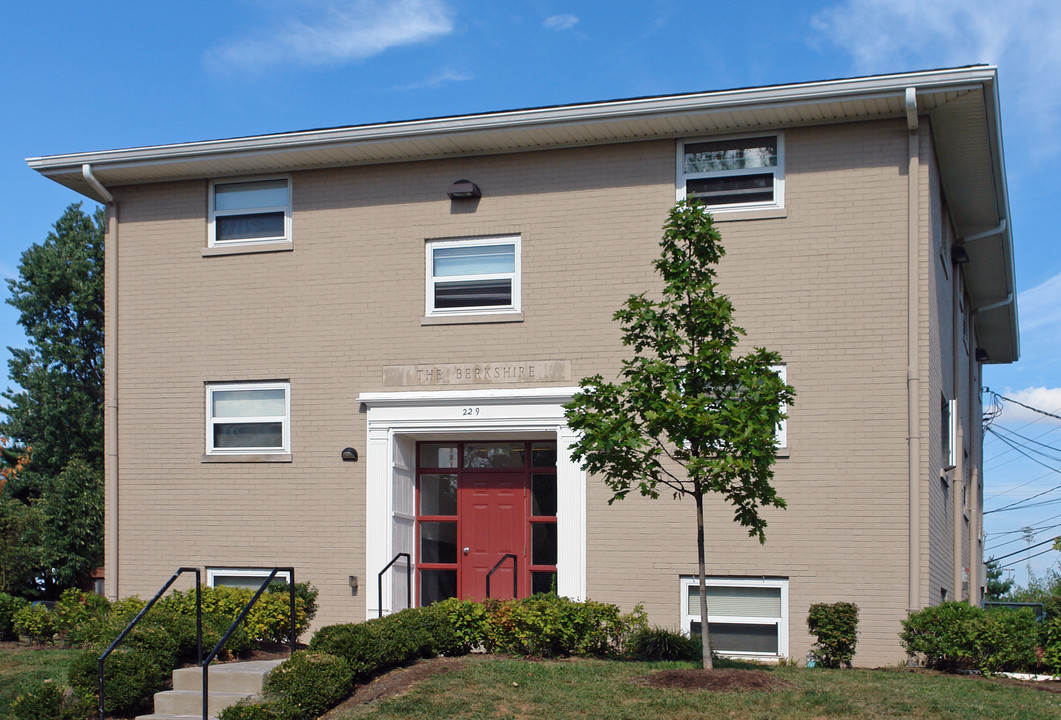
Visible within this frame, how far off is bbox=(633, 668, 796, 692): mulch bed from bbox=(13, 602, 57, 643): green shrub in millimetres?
8455

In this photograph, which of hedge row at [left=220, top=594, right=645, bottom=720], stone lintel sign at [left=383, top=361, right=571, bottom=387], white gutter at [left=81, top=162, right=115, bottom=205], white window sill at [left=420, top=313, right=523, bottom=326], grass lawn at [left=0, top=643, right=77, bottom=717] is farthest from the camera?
white gutter at [left=81, top=162, right=115, bottom=205]

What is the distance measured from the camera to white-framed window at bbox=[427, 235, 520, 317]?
14.2 m

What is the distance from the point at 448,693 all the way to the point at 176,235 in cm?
866

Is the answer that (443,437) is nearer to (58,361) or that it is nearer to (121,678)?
(121,678)

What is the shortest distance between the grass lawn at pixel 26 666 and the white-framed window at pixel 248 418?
130 inches

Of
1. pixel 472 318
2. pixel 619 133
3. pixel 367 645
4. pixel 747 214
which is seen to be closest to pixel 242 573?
pixel 472 318

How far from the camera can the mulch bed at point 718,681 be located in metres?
9.57

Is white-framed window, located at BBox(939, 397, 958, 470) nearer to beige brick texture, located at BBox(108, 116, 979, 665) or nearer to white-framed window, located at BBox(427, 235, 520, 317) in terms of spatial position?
beige brick texture, located at BBox(108, 116, 979, 665)

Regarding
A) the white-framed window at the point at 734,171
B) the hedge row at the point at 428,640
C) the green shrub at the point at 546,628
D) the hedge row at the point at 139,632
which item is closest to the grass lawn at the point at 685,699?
the hedge row at the point at 428,640

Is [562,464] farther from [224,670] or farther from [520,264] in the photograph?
[224,670]

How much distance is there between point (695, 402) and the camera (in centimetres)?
970

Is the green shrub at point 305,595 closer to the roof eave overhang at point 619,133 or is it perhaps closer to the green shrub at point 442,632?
the green shrub at point 442,632

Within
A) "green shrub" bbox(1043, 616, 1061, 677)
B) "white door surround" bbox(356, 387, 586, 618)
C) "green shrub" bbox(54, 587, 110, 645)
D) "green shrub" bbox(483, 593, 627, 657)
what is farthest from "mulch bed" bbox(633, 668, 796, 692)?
"green shrub" bbox(54, 587, 110, 645)

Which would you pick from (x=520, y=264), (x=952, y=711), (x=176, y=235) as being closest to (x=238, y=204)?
(x=176, y=235)
